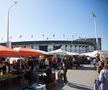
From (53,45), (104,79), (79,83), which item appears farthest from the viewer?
(53,45)

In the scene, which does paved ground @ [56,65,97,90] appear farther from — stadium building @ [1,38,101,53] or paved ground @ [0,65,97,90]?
stadium building @ [1,38,101,53]

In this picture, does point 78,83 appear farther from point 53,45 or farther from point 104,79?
point 53,45

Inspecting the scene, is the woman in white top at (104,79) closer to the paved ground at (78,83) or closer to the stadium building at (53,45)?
the paved ground at (78,83)

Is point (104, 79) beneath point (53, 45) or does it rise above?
beneath

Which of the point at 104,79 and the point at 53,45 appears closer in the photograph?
the point at 104,79

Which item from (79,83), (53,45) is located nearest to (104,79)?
(79,83)

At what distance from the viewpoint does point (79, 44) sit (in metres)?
129

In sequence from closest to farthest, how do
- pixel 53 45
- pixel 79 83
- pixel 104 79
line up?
1. pixel 104 79
2. pixel 79 83
3. pixel 53 45

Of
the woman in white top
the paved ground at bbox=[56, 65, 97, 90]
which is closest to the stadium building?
the paved ground at bbox=[56, 65, 97, 90]

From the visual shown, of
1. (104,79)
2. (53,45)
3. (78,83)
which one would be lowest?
(78,83)

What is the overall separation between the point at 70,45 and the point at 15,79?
4193 inches

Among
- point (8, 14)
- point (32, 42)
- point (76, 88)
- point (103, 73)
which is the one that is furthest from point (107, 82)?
point (32, 42)

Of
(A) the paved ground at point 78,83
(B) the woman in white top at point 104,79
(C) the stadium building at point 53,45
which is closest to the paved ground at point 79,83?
(A) the paved ground at point 78,83

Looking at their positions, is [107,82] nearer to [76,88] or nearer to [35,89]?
[35,89]
